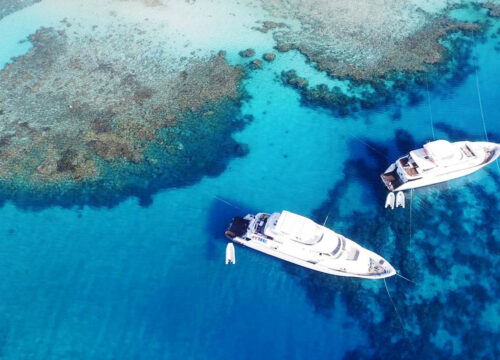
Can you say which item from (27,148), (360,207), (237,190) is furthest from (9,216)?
(360,207)

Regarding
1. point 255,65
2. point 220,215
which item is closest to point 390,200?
point 220,215

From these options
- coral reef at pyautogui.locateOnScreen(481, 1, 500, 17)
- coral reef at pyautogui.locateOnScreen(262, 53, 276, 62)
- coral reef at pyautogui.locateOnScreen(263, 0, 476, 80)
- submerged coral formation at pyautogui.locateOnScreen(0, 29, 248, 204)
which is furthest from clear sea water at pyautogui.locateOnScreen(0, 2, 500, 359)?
coral reef at pyautogui.locateOnScreen(481, 1, 500, 17)

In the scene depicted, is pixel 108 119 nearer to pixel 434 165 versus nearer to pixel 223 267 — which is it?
pixel 223 267

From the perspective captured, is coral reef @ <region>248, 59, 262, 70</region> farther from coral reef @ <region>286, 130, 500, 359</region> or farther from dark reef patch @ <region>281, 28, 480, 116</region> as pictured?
coral reef @ <region>286, 130, 500, 359</region>

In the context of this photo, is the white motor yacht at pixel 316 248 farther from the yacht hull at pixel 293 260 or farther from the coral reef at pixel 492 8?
the coral reef at pixel 492 8

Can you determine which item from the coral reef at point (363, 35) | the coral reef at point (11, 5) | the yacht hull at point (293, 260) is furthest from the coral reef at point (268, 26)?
the coral reef at point (11, 5)

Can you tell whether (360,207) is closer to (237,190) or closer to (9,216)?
(237,190)
